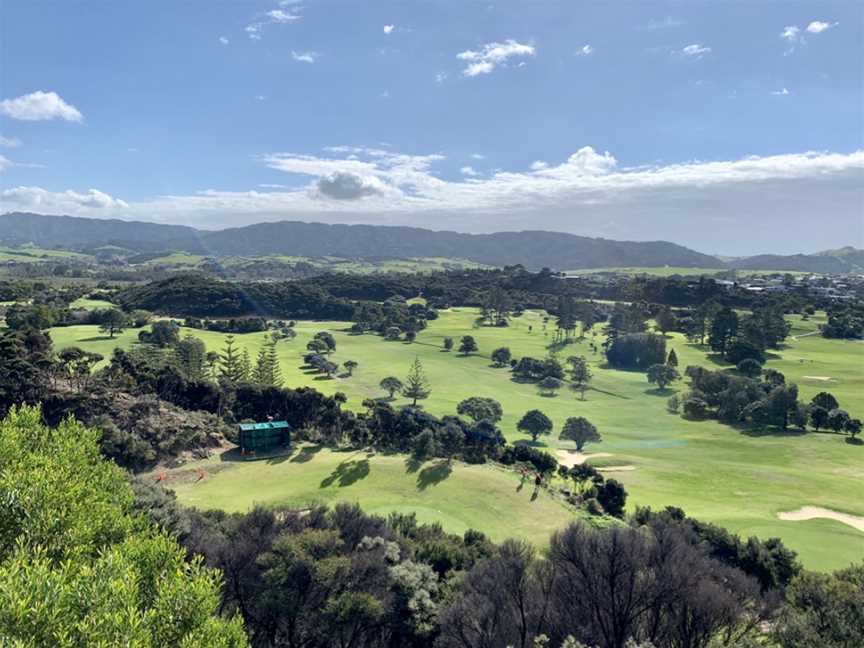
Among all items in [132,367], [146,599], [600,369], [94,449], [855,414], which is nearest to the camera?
[146,599]

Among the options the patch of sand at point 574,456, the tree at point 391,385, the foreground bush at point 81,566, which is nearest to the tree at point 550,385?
the tree at point 391,385

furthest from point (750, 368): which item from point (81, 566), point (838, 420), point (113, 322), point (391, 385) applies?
point (113, 322)

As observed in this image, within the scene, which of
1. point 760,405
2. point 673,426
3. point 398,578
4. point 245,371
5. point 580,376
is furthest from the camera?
point 580,376

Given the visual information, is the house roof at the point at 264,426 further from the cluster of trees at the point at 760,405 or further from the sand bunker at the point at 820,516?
the cluster of trees at the point at 760,405

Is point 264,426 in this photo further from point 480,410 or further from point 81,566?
point 81,566

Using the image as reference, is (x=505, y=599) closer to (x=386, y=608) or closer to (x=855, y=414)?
(x=386, y=608)

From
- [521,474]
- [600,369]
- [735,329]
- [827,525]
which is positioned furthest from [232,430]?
[735,329]

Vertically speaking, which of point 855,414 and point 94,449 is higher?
point 94,449
